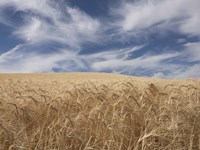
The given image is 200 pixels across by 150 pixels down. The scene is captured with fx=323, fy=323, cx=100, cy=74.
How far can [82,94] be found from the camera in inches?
240

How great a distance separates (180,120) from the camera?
459 centimetres

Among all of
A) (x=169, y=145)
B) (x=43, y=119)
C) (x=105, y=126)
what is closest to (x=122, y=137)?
(x=105, y=126)

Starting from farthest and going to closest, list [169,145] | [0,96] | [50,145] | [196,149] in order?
[0,96] → [196,149] → [169,145] → [50,145]

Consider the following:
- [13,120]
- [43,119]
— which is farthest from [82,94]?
[13,120]

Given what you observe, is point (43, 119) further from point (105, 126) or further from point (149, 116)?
point (149, 116)

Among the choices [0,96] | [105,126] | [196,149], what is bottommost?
[196,149]

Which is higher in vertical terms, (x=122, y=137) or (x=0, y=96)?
(x=0, y=96)

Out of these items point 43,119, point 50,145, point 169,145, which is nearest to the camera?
point 50,145

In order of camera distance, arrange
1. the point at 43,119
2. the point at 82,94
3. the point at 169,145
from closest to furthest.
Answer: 1. the point at 169,145
2. the point at 43,119
3. the point at 82,94

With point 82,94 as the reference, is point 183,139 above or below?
below

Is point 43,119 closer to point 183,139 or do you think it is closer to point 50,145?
point 50,145

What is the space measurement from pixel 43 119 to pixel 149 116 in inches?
59.7

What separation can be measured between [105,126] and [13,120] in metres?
1.22

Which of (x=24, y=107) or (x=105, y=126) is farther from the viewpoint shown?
(x=24, y=107)
